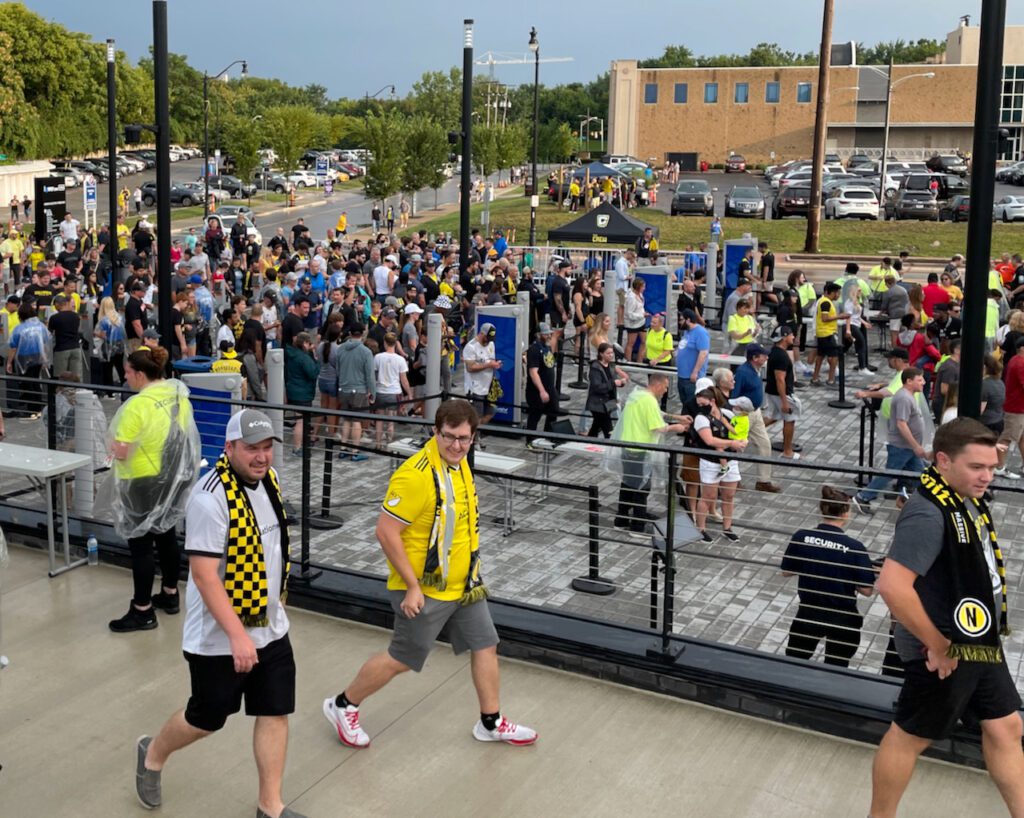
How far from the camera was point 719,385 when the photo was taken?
11945mm

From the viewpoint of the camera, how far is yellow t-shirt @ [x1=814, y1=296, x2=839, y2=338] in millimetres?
18766

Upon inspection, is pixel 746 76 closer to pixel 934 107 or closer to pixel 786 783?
pixel 934 107

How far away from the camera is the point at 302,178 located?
8062 cm

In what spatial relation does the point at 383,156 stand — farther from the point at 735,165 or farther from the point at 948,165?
the point at 735,165

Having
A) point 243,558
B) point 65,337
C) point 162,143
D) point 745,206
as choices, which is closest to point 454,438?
point 243,558

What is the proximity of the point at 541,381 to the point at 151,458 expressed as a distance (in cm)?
804

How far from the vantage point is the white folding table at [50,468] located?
24.9ft

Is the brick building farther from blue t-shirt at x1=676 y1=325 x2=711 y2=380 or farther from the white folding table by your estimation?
the white folding table

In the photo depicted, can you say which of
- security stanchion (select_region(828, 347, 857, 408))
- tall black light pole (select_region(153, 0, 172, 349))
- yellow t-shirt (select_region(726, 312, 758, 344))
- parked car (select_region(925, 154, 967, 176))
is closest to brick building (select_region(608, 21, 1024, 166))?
parked car (select_region(925, 154, 967, 176))

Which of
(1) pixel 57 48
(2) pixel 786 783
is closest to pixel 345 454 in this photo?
(2) pixel 786 783

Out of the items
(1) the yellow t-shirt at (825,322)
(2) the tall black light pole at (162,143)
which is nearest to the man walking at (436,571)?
(2) the tall black light pole at (162,143)

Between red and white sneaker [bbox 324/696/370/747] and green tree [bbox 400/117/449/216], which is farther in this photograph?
green tree [bbox 400/117/449/216]

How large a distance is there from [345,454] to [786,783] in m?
9.03

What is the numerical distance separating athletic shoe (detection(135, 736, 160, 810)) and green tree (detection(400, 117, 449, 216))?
53.4 m
